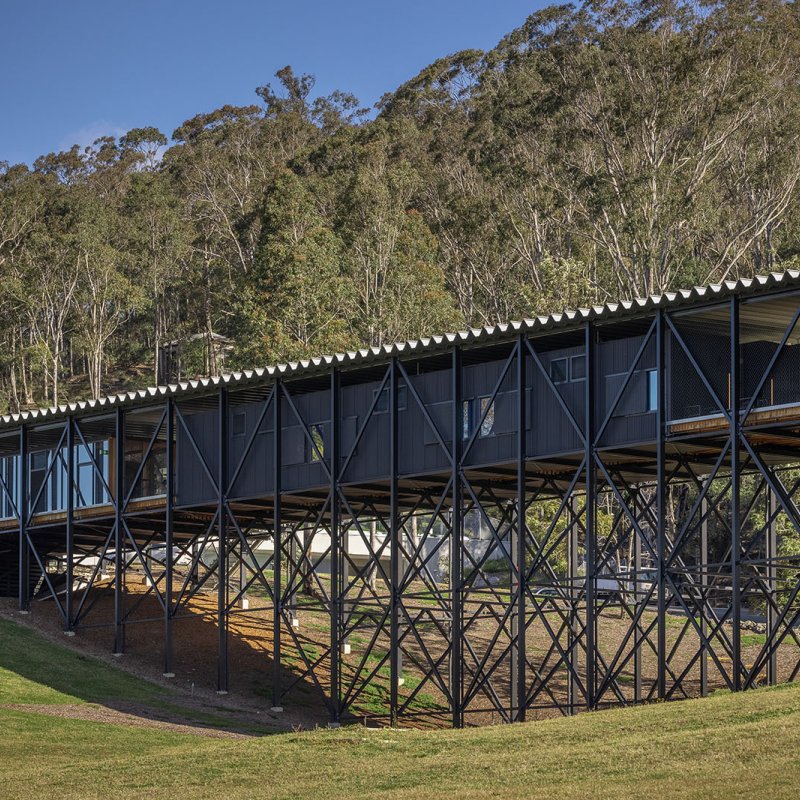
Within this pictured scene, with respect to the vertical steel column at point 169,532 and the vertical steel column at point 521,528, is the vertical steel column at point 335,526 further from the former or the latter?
the vertical steel column at point 169,532

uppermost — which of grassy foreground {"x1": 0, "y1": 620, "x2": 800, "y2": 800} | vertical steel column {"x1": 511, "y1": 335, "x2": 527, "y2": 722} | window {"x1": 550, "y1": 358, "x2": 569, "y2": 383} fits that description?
window {"x1": 550, "y1": 358, "x2": 569, "y2": 383}

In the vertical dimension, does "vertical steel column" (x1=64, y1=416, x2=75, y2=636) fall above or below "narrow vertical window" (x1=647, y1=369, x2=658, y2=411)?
below

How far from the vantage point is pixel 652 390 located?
33.8 metres

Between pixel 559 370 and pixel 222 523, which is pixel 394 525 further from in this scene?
pixel 222 523

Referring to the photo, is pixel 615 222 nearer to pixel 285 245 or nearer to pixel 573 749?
pixel 285 245

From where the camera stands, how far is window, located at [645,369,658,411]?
33.7 m

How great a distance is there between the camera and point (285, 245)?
80.4 metres

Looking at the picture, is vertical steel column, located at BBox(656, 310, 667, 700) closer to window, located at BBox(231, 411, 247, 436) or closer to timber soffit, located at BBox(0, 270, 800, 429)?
timber soffit, located at BBox(0, 270, 800, 429)

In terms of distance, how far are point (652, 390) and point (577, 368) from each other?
2.28 meters

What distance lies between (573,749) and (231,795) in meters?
5.27

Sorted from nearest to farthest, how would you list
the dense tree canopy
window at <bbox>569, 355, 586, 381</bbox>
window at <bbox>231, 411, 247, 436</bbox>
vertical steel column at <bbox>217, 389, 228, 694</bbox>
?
window at <bbox>569, 355, 586, 381</bbox> < vertical steel column at <bbox>217, 389, 228, 694</bbox> < window at <bbox>231, 411, 247, 436</bbox> < the dense tree canopy

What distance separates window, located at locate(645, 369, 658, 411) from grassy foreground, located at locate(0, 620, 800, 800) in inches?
313

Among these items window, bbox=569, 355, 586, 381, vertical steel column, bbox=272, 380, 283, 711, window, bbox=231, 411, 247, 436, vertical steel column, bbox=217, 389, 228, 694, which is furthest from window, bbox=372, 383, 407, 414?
vertical steel column, bbox=217, 389, 228, 694

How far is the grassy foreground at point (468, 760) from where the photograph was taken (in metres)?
20.1
